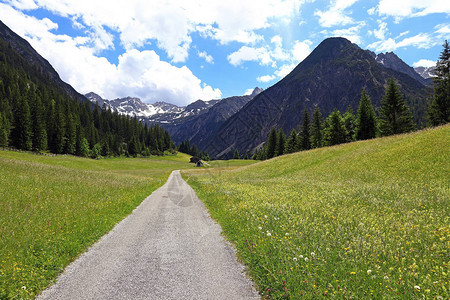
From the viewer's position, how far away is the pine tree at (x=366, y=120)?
186ft

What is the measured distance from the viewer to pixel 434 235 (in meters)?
6.18

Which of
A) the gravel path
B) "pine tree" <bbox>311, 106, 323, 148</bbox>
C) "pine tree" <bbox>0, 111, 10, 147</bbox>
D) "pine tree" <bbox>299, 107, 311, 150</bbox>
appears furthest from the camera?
"pine tree" <bbox>299, 107, 311, 150</bbox>

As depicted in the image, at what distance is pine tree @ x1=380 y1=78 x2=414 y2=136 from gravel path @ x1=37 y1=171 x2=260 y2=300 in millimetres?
60960

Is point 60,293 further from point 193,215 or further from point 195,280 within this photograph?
point 193,215

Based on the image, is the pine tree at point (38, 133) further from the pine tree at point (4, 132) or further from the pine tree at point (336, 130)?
the pine tree at point (336, 130)

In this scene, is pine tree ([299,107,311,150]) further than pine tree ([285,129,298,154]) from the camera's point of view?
No

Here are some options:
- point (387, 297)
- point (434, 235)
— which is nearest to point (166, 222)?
point (387, 297)

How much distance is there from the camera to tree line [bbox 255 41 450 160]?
47.2m

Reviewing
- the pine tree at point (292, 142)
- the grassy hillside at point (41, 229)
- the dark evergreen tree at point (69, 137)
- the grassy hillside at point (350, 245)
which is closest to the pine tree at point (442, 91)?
the pine tree at point (292, 142)

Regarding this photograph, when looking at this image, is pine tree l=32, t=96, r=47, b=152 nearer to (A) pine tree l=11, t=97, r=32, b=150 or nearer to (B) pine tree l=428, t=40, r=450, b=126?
(A) pine tree l=11, t=97, r=32, b=150

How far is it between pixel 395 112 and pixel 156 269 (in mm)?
65714

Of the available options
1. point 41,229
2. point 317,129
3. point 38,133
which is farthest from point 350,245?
point 38,133

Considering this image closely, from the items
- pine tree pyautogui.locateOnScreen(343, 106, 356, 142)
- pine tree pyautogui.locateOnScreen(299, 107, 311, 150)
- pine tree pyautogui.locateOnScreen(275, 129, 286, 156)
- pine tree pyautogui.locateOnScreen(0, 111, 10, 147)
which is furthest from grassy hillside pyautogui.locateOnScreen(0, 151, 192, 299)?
pine tree pyautogui.locateOnScreen(275, 129, 286, 156)

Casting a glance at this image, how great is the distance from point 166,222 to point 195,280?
674 cm
